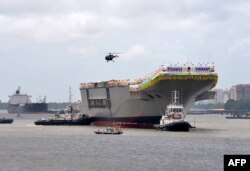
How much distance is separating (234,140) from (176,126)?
63.8ft

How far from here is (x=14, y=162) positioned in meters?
74.2

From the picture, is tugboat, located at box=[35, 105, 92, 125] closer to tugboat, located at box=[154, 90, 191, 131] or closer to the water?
tugboat, located at box=[154, 90, 191, 131]

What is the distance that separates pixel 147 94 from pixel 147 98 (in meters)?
1.48

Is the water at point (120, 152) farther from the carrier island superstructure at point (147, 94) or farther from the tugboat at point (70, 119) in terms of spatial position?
the tugboat at point (70, 119)

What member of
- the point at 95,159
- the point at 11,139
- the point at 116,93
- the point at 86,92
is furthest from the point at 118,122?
the point at 95,159

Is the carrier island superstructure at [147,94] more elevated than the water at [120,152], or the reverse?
the carrier island superstructure at [147,94]

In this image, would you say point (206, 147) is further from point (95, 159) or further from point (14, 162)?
point (14, 162)

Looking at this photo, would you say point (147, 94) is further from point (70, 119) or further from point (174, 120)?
point (70, 119)

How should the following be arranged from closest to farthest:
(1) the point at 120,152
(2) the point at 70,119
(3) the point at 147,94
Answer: (1) the point at 120,152 → (3) the point at 147,94 → (2) the point at 70,119

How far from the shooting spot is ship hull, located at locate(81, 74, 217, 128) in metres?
132

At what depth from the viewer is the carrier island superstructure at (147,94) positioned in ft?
431

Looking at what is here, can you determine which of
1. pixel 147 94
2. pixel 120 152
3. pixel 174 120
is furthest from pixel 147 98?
pixel 120 152

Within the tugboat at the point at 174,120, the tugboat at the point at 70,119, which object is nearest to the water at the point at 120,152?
the tugboat at the point at 174,120

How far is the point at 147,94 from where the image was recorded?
14062 centimetres
